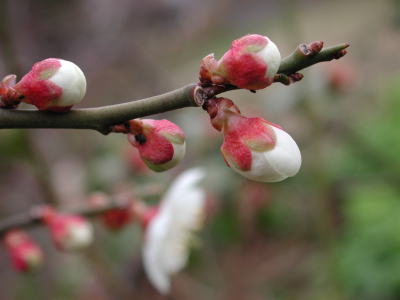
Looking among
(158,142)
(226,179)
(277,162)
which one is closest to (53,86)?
(158,142)

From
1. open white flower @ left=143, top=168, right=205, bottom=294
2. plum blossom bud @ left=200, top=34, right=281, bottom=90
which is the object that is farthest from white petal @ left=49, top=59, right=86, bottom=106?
open white flower @ left=143, top=168, right=205, bottom=294

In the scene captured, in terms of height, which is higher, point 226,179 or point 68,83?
point 68,83

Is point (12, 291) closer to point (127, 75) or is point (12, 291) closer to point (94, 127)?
point (127, 75)

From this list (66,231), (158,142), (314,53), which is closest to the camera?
(314,53)

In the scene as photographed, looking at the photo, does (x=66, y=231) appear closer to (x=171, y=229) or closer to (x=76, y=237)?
(x=76, y=237)

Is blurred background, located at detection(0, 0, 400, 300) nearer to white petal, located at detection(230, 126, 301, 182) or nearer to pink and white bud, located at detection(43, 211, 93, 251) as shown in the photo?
pink and white bud, located at detection(43, 211, 93, 251)

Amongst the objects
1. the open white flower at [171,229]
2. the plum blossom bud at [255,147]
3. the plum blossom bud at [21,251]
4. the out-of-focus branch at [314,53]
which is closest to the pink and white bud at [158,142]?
the plum blossom bud at [255,147]
